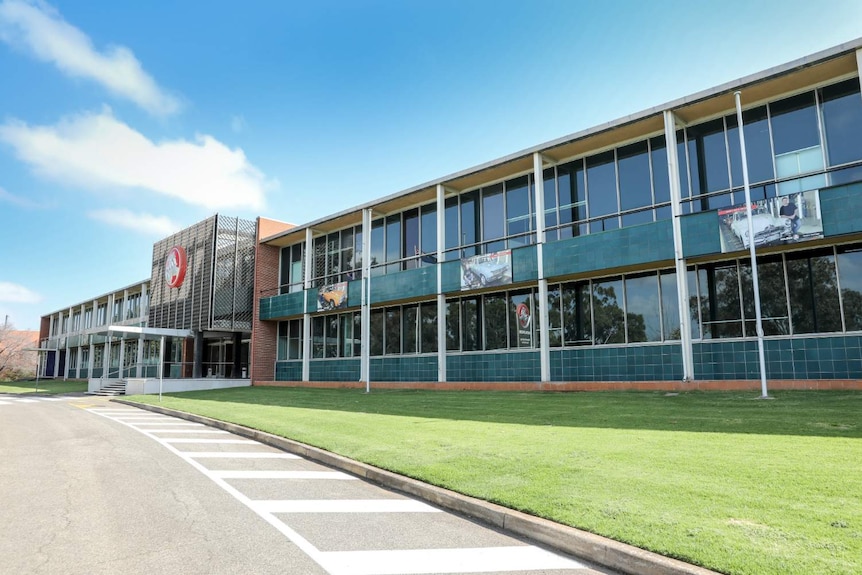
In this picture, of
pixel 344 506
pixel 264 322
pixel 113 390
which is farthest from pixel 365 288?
pixel 344 506

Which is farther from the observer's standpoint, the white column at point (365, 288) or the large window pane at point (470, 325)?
the white column at point (365, 288)

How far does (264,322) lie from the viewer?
1341 inches

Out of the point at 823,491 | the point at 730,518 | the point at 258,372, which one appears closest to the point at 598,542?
the point at 730,518

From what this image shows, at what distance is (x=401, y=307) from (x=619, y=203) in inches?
447

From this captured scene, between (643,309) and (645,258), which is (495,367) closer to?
(643,309)

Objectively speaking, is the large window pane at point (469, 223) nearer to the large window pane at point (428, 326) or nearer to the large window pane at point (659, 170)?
the large window pane at point (428, 326)

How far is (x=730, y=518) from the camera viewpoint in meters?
5.11

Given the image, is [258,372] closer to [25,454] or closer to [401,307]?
[401,307]

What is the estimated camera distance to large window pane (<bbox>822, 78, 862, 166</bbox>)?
52.7 ft

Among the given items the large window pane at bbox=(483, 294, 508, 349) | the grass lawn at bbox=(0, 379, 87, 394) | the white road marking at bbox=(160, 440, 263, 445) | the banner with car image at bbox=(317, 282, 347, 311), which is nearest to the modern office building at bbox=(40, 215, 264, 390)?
the grass lawn at bbox=(0, 379, 87, 394)

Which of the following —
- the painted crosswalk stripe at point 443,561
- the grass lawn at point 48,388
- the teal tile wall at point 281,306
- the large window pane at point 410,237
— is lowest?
the painted crosswalk stripe at point 443,561

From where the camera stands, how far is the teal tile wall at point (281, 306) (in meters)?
31.6

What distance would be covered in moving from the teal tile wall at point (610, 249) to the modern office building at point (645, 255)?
0.17 ft

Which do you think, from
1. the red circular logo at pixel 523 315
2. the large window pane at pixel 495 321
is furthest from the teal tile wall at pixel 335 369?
the red circular logo at pixel 523 315
